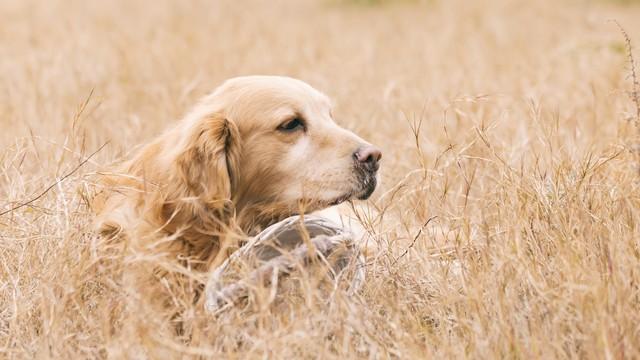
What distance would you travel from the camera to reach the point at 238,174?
3.43 m

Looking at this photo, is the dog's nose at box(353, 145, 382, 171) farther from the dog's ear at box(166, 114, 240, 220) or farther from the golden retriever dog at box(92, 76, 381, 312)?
the dog's ear at box(166, 114, 240, 220)

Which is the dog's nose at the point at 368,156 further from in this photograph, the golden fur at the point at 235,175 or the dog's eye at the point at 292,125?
the dog's eye at the point at 292,125

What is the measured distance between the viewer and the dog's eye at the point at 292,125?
3.44 metres

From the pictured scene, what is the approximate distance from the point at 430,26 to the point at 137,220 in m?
6.44

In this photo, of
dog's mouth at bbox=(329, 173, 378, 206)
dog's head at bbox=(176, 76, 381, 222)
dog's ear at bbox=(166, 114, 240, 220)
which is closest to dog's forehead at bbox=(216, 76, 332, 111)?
dog's head at bbox=(176, 76, 381, 222)

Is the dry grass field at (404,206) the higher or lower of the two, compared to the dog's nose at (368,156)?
lower

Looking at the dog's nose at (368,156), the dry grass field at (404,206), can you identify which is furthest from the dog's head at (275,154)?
the dry grass field at (404,206)

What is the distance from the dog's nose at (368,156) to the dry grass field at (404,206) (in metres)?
0.15

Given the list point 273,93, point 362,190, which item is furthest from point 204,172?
point 362,190

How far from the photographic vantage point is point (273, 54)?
24.4ft

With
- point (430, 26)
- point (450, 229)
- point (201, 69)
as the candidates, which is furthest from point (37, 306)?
point (430, 26)

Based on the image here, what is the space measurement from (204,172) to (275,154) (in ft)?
0.90

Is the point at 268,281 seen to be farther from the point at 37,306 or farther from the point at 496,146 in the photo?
the point at 496,146

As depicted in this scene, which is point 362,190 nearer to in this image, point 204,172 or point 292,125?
point 292,125
